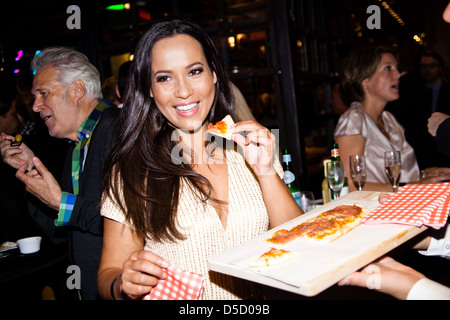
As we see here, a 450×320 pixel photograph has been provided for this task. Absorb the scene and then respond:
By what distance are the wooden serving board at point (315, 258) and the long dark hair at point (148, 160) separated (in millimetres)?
403

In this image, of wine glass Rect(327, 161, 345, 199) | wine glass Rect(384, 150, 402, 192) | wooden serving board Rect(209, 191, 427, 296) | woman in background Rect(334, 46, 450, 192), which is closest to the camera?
wooden serving board Rect(209, 191, 427, 296)

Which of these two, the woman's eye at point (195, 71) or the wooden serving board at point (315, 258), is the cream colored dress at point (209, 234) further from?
the woman's eye at point (195, 71)

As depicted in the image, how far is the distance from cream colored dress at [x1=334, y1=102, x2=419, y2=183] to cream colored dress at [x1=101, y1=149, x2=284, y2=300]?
71.7 inches

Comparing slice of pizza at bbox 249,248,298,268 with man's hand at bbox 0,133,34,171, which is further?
man's hand at bbox 0,133,34,171

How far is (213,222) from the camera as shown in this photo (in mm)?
1654

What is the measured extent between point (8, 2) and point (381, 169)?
5.32m

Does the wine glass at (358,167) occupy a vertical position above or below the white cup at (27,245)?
above

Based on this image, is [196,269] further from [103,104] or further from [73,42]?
[73,42]

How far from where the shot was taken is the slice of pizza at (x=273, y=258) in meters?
1.22

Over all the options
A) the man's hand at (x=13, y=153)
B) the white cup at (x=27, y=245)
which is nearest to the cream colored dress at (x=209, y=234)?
the man's hand at (x=13, y=153)

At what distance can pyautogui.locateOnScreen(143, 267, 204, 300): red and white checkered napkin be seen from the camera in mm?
1261

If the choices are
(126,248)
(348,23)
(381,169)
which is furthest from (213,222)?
(348,23)

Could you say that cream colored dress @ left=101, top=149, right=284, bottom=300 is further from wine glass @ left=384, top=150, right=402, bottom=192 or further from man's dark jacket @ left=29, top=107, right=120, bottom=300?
wine glass @ left=384, top=150, right=402, bottom=192

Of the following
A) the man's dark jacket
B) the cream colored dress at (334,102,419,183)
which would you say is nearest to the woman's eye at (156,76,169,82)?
the man's dark jacket
